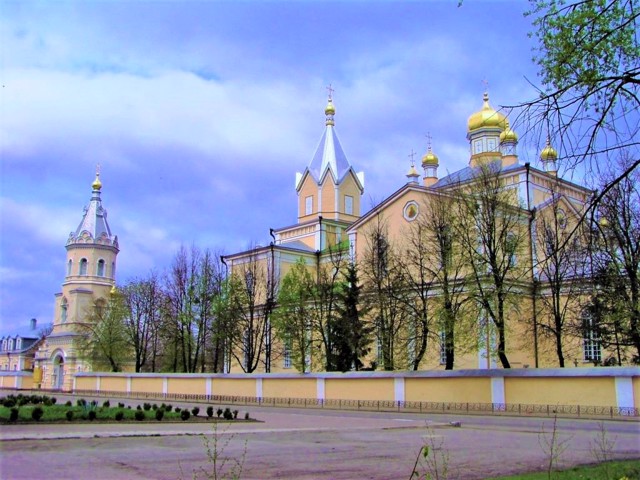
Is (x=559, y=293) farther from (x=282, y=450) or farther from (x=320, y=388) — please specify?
(x=282, y=450)

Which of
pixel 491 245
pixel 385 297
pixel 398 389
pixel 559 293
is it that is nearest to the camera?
pixel 398 389

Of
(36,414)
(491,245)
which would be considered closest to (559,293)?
(491,245)

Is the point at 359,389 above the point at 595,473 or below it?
above

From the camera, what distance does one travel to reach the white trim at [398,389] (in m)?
26.8

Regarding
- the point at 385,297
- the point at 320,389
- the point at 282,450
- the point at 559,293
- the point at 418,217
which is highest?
the point at 418,217

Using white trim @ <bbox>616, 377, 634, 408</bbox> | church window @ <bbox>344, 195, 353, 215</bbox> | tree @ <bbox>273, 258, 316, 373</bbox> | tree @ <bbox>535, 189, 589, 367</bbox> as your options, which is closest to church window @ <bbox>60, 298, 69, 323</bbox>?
church window @ <bbox>344, 195, 353, 215</bbox>

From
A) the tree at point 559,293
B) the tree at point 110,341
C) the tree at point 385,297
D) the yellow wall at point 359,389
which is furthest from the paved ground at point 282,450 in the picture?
the tree at point 110,341

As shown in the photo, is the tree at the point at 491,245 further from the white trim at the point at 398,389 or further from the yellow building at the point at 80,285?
the yellow building at the point at 80,285

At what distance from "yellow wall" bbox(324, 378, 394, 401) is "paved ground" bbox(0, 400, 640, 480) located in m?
11.4

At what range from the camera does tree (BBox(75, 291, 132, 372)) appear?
5266 centimetres

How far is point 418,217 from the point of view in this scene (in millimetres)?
36750

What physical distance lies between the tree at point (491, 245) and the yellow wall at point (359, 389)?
4.51 metres

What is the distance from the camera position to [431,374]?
26.0 m

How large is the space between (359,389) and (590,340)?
959cm
